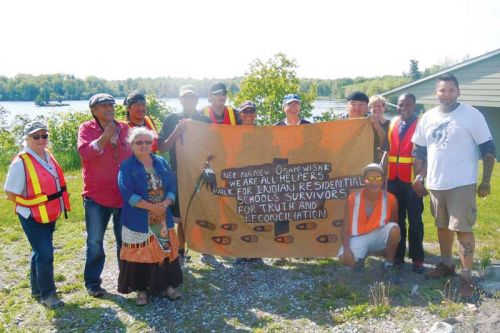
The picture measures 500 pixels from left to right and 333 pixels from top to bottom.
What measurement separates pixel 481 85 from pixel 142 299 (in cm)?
1341

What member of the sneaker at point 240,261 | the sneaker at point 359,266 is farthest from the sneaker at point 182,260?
the sneaker at point 359,266

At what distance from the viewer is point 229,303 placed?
5.09 meters

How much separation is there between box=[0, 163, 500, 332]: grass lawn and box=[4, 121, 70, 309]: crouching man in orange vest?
0.43m

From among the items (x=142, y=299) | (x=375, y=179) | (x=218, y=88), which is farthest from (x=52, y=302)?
(x=375, y=179)

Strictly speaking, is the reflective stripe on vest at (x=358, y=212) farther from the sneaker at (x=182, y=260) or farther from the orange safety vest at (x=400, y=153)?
the sneaker at (x=182, y=260)

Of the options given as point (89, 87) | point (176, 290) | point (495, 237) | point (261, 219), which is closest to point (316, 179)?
point (261, 219)

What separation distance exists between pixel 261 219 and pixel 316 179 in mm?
968

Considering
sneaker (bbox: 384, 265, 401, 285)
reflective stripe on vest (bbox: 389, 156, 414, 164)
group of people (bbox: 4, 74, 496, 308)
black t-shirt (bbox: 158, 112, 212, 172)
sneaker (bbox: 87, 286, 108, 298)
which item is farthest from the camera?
black t-shirt (bbox: 158, 112, 212, 172)

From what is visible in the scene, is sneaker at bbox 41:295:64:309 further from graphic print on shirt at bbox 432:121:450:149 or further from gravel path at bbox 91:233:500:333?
graphic print on shirt at bbox 432:121:450:149

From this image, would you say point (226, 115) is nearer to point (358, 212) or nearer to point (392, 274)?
point (358, 212)

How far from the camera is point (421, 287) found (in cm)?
523

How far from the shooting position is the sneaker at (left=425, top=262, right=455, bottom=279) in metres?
5.47

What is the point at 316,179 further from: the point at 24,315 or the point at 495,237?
the point at 24,315

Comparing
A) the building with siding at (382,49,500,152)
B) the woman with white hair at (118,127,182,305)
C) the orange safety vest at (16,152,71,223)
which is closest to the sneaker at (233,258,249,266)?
the woman with white hair at (118,127,182,305)
